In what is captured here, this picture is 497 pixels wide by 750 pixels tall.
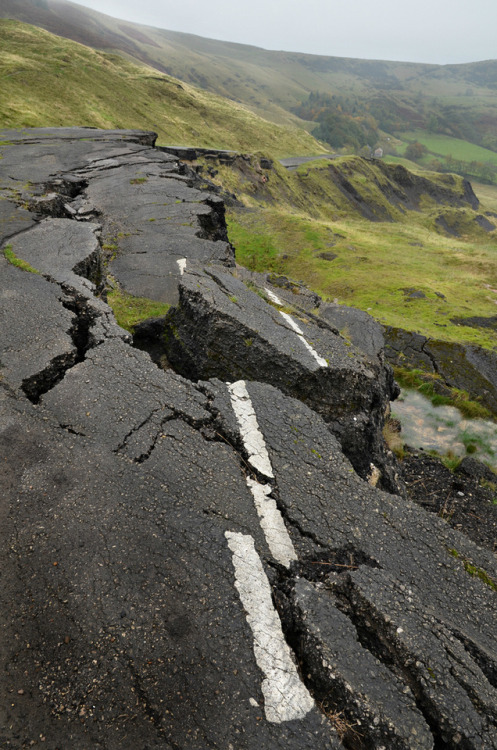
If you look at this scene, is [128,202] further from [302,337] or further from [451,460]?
[451,460]

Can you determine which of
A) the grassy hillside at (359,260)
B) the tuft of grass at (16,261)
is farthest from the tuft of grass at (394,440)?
the tuft of grass at (16,261)

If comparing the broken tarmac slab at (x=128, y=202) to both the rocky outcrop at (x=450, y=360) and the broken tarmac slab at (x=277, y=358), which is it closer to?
the broken tarmac slab at (x=277, y=358)

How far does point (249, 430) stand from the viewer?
4.34m

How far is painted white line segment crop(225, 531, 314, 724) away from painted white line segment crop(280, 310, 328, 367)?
332cm

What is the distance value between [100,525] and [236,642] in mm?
1467

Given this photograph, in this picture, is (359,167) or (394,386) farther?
(359,167)

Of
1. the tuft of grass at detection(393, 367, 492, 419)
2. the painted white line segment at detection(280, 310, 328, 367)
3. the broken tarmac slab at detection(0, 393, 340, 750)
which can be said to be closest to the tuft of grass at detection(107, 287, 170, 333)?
the painted white line segment at detection(280, 310, 328, 367)

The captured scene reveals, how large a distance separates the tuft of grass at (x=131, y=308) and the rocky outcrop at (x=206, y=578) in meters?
1.96

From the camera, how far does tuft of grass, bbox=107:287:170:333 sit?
739 centimetres

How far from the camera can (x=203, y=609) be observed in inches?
110

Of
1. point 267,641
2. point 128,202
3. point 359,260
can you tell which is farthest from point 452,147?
point 267,641

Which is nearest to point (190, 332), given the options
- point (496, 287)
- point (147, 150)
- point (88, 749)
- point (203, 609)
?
point (203, 609)

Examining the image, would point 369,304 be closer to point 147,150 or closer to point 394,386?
point 394,386

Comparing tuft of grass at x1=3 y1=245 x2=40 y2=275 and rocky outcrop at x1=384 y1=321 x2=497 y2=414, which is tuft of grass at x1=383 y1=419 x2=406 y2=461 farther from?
tuft of grass at x1=3 y1=245 x2=40 y2=275
